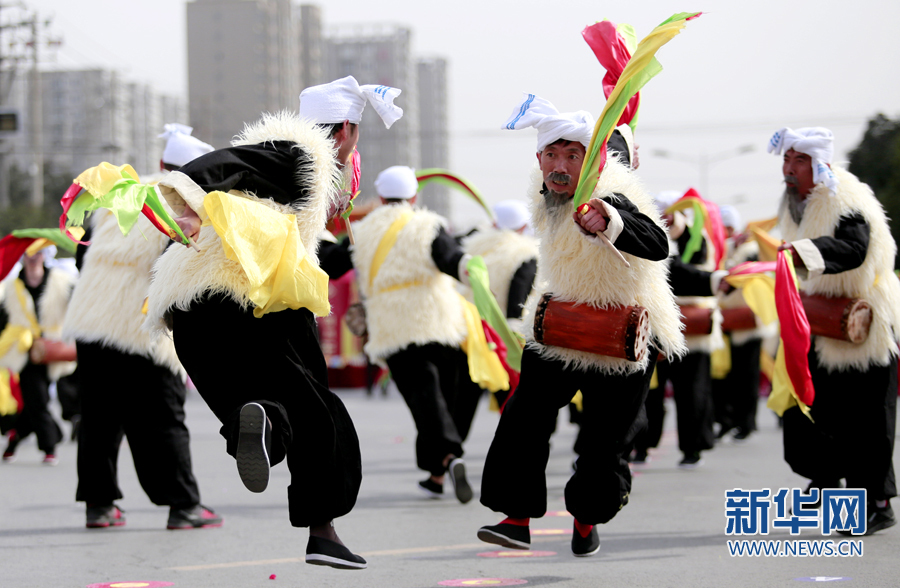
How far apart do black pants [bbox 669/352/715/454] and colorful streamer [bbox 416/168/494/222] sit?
6.97 feet

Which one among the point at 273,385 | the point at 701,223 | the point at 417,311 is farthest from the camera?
the point at 701,223

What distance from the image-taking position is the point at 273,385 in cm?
379

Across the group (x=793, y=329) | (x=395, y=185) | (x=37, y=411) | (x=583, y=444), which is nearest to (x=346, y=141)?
(x=583, y=444)

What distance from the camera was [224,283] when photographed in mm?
3787

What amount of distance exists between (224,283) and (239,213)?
28 cm

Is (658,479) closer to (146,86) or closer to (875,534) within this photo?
(875,534)

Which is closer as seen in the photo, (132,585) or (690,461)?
(132,585)

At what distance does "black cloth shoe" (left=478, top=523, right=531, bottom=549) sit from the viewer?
4164 millimetres

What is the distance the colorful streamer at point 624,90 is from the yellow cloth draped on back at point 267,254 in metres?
1.12

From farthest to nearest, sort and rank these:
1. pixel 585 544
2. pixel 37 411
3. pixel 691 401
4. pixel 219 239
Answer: pixel 37 411, pixel 691 401, pixel 585 544, pixel 219 239

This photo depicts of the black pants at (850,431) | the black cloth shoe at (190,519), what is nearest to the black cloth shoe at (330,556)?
the black cloth shoe at (190,519)

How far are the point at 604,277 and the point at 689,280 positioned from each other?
1.99 m

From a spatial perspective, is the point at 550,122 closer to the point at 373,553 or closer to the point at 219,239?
the point at 219,239

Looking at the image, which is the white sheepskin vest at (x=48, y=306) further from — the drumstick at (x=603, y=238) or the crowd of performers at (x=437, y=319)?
the drumstick at (x=603, y=238)
